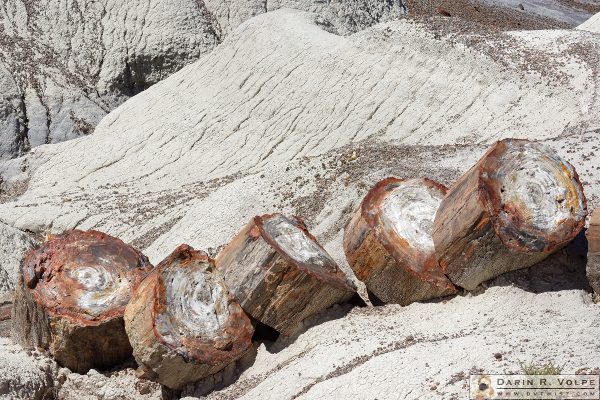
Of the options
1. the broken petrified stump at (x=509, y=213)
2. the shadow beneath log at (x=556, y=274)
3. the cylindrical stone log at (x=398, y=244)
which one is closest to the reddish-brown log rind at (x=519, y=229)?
the broken petrified stump at (x=509, y=213)

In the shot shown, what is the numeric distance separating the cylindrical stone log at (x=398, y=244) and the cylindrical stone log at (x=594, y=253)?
1.00m

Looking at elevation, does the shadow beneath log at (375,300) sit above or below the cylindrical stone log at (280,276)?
below

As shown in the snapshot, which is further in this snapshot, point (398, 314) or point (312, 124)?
point (312, 124)

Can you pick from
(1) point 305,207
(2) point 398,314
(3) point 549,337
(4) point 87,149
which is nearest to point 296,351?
(2) point 398,314

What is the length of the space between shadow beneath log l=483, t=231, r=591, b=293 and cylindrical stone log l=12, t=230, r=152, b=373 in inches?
115

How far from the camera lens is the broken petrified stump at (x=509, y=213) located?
6367mm

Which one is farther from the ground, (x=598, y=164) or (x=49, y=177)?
(x=598, y=164)

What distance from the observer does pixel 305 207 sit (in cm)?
916

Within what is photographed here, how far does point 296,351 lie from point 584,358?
7.21 feet

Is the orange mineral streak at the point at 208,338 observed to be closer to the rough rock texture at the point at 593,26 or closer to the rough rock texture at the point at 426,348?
the rough rock texture at the point at 426,348

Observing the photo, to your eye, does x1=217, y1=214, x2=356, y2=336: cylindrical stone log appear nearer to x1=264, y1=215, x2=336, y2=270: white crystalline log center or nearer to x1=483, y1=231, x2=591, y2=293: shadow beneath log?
x1=264, y1=215, x2=336, y2=270: white crystalline log center

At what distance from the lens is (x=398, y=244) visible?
22.9 feet

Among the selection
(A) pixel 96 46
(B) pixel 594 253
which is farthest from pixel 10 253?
(A) pixel 96 46

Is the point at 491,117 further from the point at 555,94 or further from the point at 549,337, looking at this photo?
the point at 549,337
